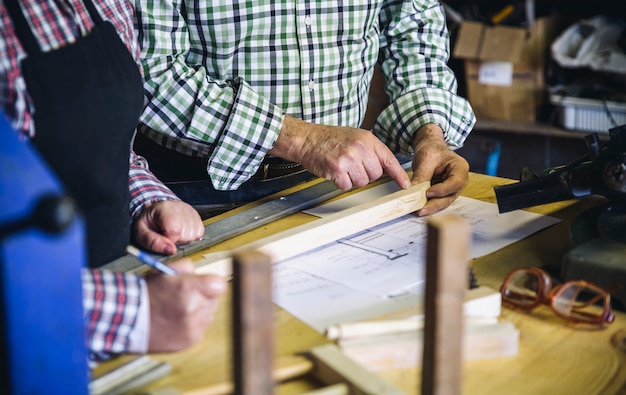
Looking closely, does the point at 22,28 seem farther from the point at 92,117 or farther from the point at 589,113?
the point at 589,113

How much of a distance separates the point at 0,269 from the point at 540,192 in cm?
93

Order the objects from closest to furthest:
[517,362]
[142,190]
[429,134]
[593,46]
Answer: [517,362]
[142,190]
[429,134]
[593,46]

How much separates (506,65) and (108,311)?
3.17m

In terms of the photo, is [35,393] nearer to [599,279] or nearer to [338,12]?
[599,279]

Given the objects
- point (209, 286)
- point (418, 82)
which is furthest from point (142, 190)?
point (418, 82)

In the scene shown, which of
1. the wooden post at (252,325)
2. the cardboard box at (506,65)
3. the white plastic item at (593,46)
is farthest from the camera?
the cardboard box at (506,65)

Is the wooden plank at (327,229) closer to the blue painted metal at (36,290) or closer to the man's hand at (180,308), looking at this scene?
the man's hand at (180,308)

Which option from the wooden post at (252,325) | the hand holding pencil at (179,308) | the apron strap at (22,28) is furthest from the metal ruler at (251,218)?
the wooden post at (252,325)

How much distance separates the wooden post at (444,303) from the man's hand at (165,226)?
26.8 inches

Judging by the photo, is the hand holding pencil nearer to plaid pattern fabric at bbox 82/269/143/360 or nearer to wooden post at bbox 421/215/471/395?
plaid pattern fabric at bbox 82/269/143/360

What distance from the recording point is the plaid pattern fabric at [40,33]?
994mm

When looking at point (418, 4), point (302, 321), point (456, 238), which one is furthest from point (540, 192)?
point (418, 4)

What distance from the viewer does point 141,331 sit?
3.14 ft

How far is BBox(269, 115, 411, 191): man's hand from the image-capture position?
1558 millimetres
